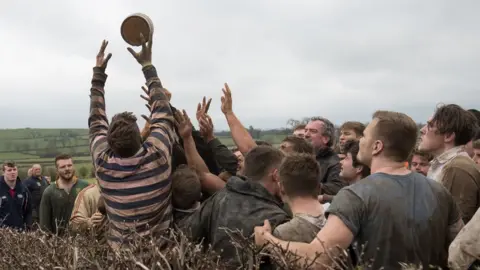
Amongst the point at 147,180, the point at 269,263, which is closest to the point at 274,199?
the point at 269,263

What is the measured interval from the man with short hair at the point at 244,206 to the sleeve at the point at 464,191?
1.25m

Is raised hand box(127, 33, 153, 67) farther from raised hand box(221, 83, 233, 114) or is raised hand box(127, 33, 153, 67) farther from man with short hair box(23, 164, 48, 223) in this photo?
man with short hair box(23, 164, 48, 223)

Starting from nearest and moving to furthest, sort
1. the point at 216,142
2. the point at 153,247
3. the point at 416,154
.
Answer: the point at 153,247 → the point at 216,142 → the point at 416,154

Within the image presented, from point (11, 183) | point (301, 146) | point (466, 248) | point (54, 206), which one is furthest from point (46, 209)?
point (466, 248)

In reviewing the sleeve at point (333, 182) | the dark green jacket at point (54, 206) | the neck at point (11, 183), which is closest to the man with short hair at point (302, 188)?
the sleeve at point (333, 182)

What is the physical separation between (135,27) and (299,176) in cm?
201

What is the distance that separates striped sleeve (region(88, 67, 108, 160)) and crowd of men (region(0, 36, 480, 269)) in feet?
0.04

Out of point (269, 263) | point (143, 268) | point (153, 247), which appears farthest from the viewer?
point (269, 263)

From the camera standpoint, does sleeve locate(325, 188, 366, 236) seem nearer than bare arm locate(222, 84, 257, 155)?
Yes

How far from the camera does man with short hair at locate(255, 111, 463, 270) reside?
2645mm

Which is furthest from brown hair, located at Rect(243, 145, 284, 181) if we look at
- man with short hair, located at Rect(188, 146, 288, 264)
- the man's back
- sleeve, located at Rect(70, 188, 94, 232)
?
sleeve, located at Rect(70, 188, 94, 232)

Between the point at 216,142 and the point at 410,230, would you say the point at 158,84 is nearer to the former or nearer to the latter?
the point at 216,142

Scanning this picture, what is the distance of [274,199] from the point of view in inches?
142

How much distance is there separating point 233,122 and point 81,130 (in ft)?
239
